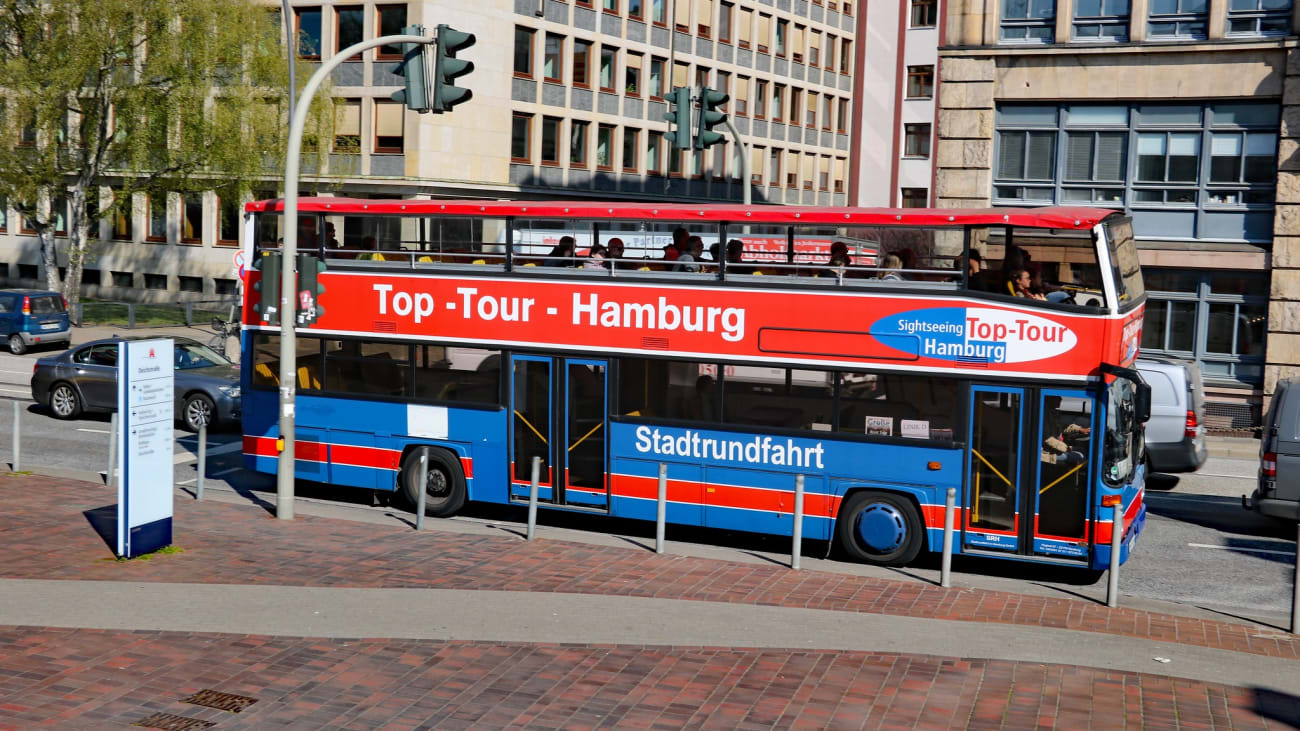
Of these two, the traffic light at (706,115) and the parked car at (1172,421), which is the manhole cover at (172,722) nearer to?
the parked car at (1172,421)

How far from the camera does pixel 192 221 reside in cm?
5003

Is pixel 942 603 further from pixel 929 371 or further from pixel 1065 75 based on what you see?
pixel 1065 75

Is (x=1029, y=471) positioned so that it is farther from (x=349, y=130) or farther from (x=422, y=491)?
(x=349, y=130)

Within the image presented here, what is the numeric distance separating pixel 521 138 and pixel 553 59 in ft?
11.7

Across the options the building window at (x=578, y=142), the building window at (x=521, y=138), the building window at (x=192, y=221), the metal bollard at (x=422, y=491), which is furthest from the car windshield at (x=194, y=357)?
the building window at (x=578, y=142)

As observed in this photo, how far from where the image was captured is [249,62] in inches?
1519

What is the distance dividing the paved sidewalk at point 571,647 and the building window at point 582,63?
1591 inches

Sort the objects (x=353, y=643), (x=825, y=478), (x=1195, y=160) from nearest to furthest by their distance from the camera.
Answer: (x=353, y=643) < (x=825, y=478) < (x=1195, y=160)

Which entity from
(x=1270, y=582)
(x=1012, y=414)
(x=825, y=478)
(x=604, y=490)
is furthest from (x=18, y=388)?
→ (x=1270, y=582)

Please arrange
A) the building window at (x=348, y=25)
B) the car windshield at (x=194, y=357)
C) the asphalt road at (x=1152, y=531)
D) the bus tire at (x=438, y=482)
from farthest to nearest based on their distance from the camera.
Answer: the building window at (x=348, y=25) < the car windshield at (x=194, y=357) < the bus tire at (x=438, y=482) < the asphalt road at (x=1152, y=531)

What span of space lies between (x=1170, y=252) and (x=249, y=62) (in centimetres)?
2644

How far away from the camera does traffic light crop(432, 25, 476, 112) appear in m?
14.3

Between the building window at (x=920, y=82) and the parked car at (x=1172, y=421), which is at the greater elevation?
the building window at (x=920, y=82)

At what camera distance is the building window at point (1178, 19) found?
968 inches
